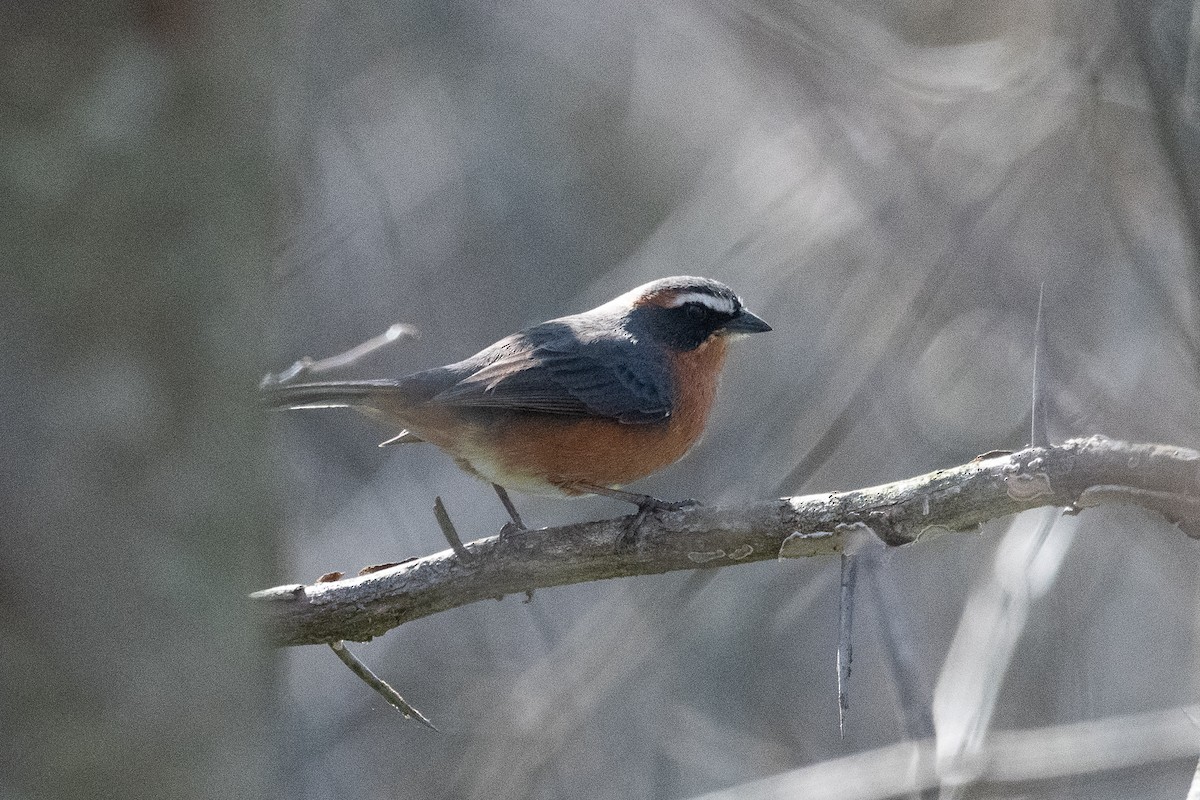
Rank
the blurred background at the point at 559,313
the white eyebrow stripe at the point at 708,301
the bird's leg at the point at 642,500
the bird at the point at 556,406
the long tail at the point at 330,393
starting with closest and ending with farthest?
the blurred background at the point at 559,313 → the bird's leg at the point at 642,500 → the long tail at the point at 330,393 → the bird at the point at 556,406 → the white eyebrow stripe at the point at 708,301

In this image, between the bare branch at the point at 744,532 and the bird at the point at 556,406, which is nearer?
the bare branch at the point at 744,532

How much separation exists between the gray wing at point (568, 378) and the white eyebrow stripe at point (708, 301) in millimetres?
401

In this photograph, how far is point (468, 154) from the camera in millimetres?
11234

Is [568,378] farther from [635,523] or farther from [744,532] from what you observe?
[744,532]

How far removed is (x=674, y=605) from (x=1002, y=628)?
2.23 m

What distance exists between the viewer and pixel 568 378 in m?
5.93

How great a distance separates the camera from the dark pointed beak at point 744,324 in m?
6.39

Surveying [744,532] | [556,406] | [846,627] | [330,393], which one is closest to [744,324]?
[556,406]

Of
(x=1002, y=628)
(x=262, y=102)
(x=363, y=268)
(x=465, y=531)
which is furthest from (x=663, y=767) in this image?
(x=262, y=102)

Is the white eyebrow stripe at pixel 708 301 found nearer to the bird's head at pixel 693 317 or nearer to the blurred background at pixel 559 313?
the bird's head at pixel 693 317

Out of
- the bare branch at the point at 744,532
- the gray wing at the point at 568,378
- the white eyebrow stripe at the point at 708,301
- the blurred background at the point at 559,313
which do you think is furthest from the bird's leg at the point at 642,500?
the white eyebrow stripe at the point at 708,301

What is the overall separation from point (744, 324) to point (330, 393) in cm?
251

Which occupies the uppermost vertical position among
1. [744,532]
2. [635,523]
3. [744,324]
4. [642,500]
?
[744,324]

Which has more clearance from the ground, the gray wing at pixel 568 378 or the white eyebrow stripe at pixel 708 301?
the white eyebrow stripe at pixel 708 301
